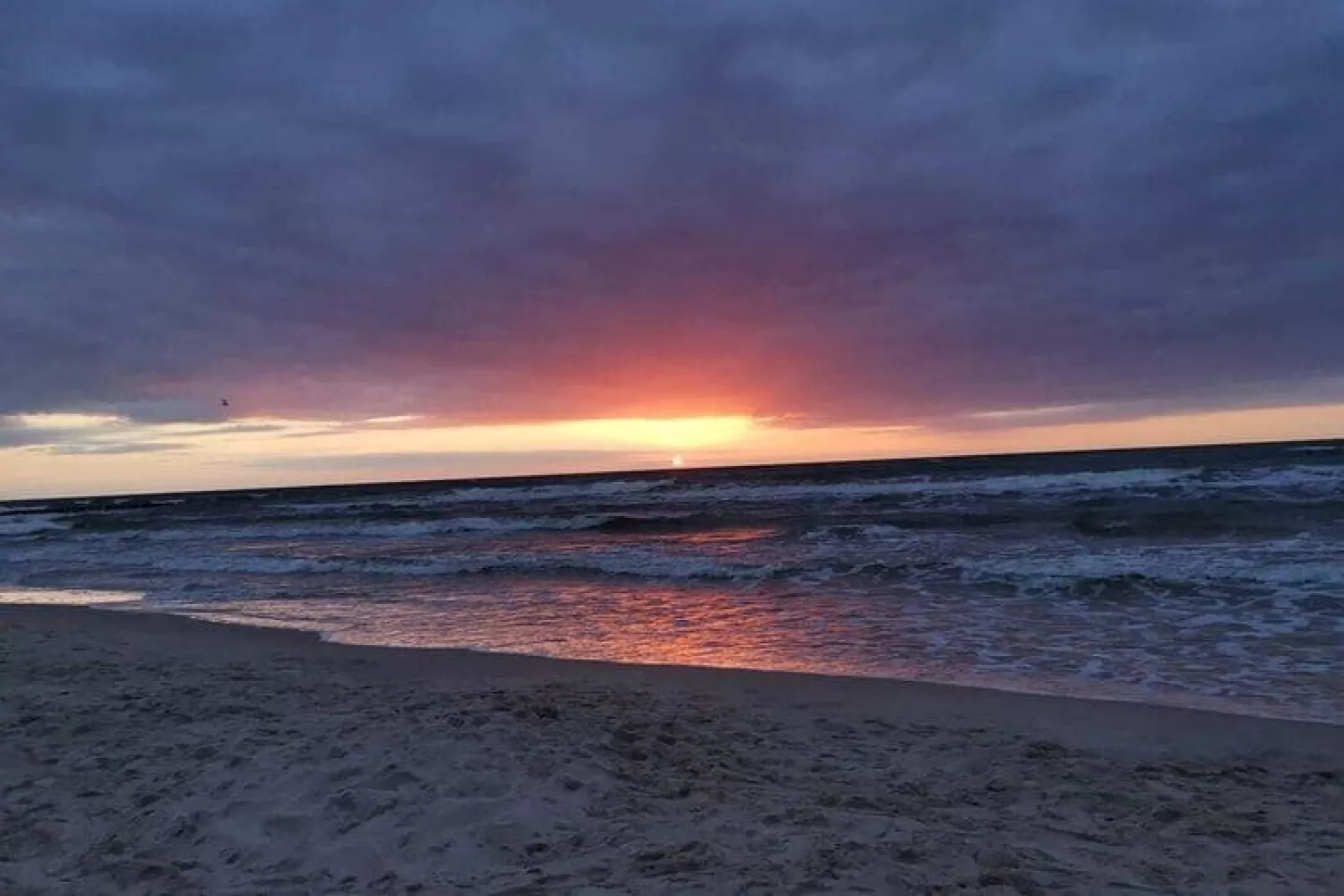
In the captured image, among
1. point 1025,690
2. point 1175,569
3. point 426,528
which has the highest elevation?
point 426,528

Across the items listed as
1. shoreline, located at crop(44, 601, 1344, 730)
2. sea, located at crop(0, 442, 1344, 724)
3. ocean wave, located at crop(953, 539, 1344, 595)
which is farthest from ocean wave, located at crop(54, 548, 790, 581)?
shoreline, located at crop(44, 601, 1344, 730)

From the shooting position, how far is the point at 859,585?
15.7 metres

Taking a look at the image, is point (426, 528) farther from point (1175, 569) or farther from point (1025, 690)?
point (1025, 690)

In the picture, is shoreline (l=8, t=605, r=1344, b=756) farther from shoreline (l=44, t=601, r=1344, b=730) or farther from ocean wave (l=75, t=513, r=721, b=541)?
ocean wave (l=75, t=513, r=721, b=541)

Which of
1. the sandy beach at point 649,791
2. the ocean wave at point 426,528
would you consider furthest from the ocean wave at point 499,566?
the sandy beach at point 649,791

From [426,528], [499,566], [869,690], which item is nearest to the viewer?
[869,690]

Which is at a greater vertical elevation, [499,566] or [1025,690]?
[499,566]

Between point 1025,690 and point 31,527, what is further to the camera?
point 31,527

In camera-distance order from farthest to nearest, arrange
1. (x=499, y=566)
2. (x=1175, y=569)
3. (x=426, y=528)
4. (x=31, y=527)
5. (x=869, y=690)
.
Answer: (x=31, y=527), (x=426, y=528), (x=499, y=566), (x=1175, y=569), (x=869, y=690)

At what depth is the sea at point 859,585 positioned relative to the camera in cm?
967

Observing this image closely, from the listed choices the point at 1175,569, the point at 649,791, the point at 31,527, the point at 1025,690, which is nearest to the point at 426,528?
the point at 1175,569

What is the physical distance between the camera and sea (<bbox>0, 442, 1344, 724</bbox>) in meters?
9.67

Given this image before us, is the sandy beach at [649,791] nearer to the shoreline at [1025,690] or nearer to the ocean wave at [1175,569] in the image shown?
the shoreline at [1025,690]

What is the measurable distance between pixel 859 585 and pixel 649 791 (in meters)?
10.8
